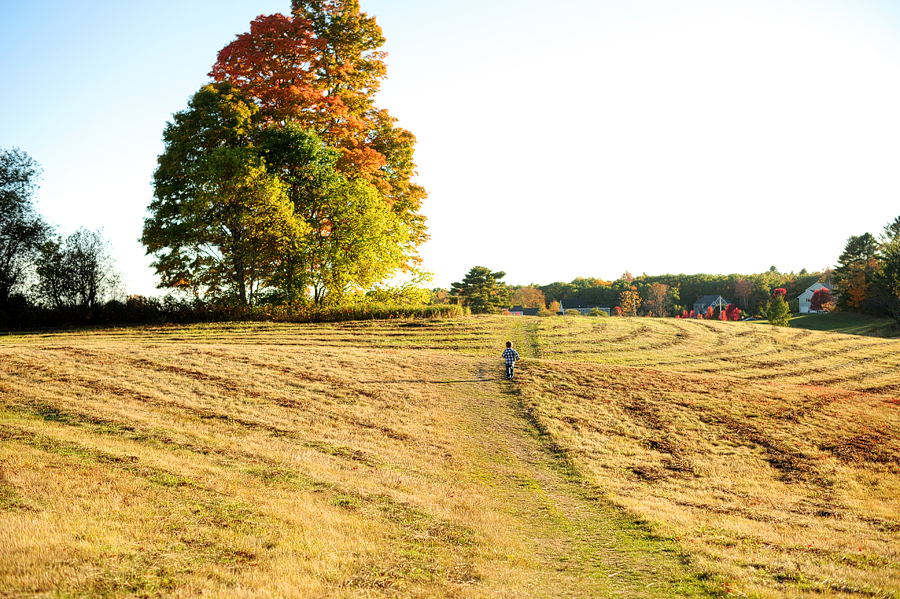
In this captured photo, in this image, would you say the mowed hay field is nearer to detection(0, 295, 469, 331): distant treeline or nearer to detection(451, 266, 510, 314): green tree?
detection(0, 295, 469, 331): distant treeline

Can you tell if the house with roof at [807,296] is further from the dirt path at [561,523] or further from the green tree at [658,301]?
the dirt path at [561,523]

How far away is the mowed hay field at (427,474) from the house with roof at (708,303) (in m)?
84.9

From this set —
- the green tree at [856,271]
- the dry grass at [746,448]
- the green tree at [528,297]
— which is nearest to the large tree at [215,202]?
the dry grass at [746,448]

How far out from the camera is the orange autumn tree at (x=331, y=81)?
31.7 metres

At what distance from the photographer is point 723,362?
2684 centimetres

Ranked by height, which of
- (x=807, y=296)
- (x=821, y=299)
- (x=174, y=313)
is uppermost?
(x=807, y=296)

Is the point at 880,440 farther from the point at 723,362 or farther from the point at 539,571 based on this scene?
the point at 539,571

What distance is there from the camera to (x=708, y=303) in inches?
4215

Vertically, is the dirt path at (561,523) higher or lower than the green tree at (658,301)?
lower

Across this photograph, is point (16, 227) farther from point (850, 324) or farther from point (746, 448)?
point (850, 324)

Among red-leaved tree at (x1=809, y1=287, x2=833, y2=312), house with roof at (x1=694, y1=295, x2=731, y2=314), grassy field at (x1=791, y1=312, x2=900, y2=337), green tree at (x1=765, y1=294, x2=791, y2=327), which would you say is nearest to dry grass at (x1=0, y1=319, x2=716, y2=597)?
green tree at (x1=765, y1=294, x2=791, y2=327)

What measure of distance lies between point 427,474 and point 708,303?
355 feet

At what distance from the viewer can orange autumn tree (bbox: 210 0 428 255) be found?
104 feet

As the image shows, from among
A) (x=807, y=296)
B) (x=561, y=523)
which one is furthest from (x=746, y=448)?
(x=807, y=296)
